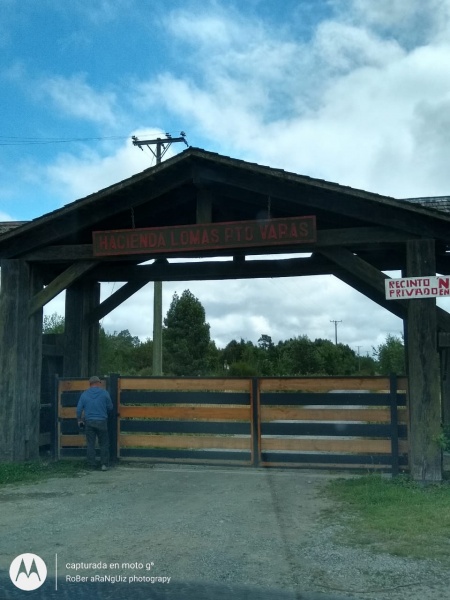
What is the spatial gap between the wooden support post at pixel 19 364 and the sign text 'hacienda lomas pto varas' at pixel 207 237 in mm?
1749

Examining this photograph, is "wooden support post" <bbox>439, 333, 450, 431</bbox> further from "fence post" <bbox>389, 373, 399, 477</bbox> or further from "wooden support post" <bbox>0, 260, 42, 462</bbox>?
"wooden support post" <bbox>0, 260, 42, 462</bbox>

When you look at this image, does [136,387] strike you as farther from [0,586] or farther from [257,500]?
[0,586]

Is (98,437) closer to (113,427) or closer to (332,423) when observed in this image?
(113,427)

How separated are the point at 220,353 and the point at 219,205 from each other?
121 feet

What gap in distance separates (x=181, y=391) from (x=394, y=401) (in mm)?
3831

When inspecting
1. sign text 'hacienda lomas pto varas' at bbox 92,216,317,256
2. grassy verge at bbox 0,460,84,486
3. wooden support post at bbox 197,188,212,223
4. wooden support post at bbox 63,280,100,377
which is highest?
wooden support post at bbox 197,188,212,223

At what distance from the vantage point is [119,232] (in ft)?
39.9

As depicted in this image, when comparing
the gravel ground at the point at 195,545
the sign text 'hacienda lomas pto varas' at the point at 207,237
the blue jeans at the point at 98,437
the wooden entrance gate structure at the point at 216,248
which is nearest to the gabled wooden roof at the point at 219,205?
the wooden entrance gate structure at the point at 216,248

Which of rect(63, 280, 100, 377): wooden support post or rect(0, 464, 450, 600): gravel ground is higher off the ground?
rect(63, 280, 100, 377): wooden support post

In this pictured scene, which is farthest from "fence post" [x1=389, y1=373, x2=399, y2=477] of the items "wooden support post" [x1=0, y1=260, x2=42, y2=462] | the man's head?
"wooden support post" [x1=0, y1=260, x2=42, y2=462]

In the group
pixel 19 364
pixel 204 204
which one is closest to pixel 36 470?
pixel 19 364

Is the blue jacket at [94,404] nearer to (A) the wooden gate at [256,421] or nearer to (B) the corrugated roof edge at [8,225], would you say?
(A) the wooden gate at [256,421]

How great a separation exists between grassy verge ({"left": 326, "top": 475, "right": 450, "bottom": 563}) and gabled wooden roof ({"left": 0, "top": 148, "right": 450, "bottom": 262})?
375 centimetres

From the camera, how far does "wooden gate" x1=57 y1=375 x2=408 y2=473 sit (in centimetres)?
1155
